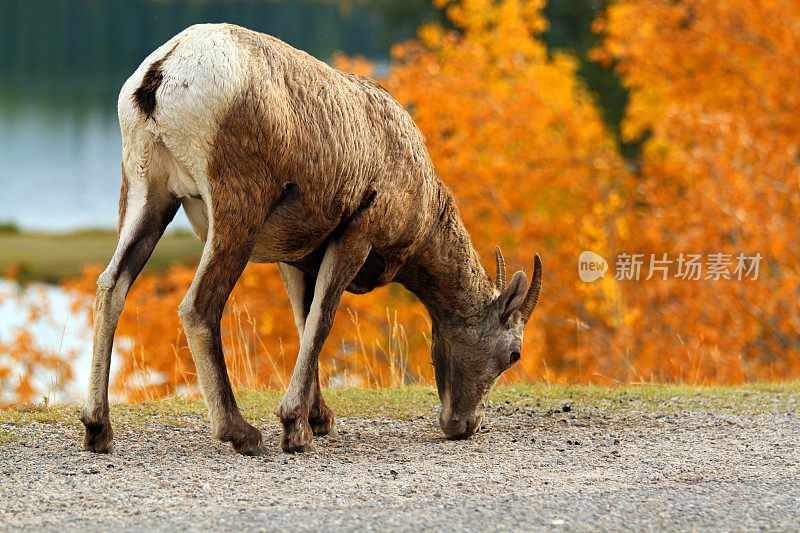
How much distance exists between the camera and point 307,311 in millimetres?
6395

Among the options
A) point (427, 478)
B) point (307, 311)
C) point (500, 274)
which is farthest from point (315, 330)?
point (500, 274)

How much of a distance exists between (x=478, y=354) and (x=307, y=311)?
124 cm

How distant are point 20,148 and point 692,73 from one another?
42392mm

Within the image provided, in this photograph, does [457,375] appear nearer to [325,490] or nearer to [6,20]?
[325,490]

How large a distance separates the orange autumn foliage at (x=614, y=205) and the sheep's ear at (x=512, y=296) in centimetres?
627

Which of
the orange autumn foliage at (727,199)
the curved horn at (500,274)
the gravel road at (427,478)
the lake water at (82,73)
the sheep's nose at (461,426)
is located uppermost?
the lake water at (82,73)

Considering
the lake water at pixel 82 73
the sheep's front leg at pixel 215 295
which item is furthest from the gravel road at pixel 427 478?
the lake water at pixel 82 73

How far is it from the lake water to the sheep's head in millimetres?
27492

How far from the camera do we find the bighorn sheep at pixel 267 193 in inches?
198

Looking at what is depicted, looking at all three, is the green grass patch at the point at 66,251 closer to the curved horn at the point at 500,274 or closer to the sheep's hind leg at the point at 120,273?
the curved horn at the point at 500,274

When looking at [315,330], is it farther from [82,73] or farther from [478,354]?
[82,73]

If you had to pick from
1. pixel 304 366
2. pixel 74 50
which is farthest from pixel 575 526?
pixel 74 50

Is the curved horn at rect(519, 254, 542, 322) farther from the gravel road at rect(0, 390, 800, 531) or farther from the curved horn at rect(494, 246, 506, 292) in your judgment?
the gravel road at rect(0, 390, 800, 531)

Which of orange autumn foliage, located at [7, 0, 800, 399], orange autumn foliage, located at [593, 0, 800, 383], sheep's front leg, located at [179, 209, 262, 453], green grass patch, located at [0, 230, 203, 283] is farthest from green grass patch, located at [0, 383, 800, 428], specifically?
green grass patch, located at [0, 230, 203, 283]
